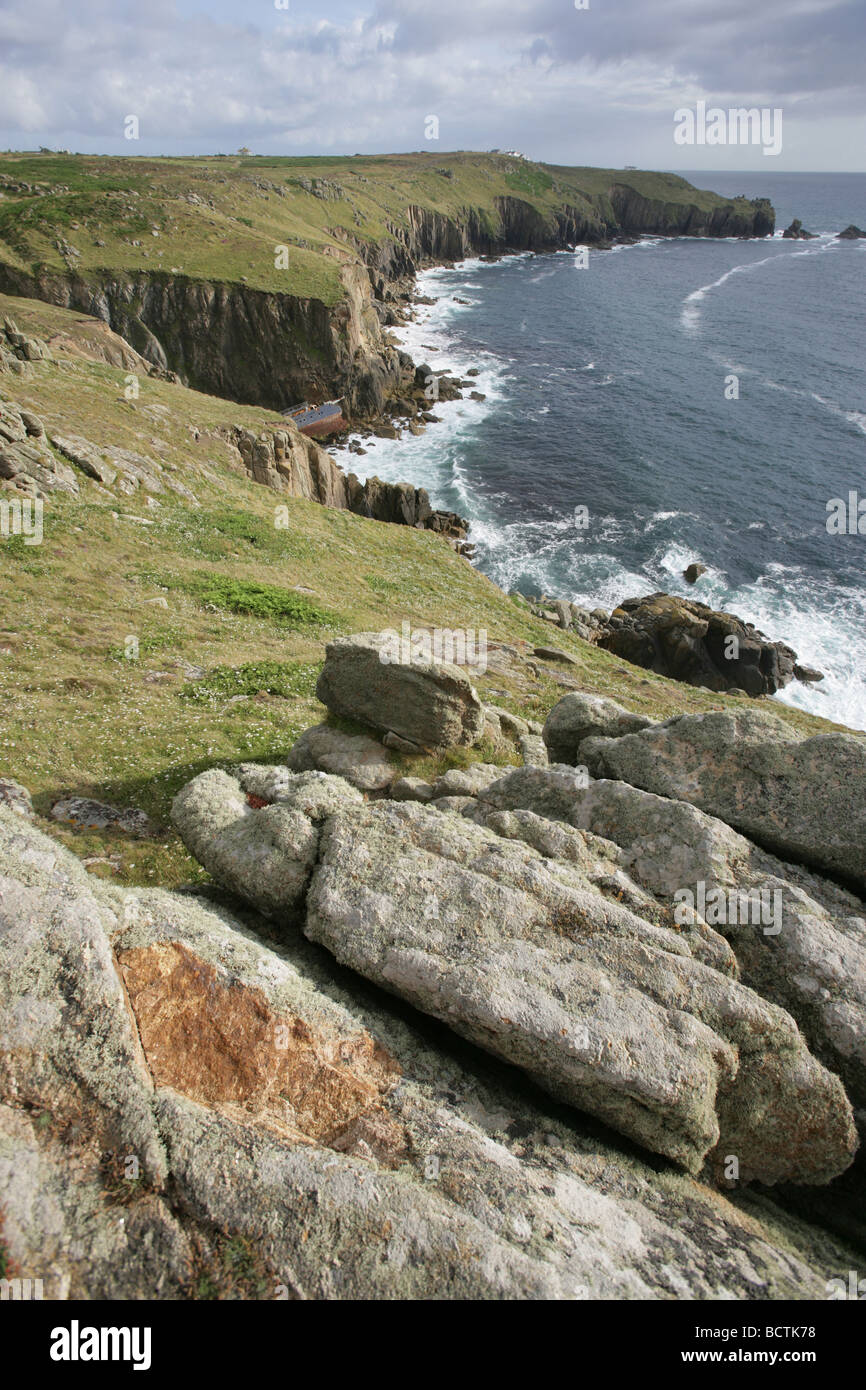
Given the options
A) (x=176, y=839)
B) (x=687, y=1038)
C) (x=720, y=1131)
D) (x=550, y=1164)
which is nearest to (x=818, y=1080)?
(x=720, y=1131)

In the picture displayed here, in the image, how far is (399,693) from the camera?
60.3 ft

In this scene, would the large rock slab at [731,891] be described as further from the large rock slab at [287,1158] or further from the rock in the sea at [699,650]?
the rock in the sea at [699,650]

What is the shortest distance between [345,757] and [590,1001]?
9.88 metres

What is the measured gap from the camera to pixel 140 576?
3119 centimetres

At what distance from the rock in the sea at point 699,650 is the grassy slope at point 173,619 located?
1166 cm

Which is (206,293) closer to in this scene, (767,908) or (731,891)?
(731,891)

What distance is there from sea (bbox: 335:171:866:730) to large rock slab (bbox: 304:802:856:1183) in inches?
1911

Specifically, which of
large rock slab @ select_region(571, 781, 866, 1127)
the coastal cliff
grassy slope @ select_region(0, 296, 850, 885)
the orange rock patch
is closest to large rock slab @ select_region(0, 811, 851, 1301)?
the orange rock patch

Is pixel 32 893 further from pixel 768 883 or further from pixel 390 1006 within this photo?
pixel 768 883

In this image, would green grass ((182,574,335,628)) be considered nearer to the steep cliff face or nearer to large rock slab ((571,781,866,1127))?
the steep cliff face

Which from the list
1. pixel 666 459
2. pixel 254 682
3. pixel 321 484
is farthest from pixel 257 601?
pixel 666 459

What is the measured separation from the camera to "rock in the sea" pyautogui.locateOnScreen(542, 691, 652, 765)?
Answer: 18.6 m

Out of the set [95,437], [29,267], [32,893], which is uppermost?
[29,267]

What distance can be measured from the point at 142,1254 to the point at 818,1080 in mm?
8943
